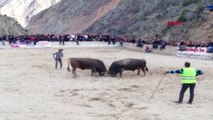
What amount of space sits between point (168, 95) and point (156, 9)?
5670 centimetres

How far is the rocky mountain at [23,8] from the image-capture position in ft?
431

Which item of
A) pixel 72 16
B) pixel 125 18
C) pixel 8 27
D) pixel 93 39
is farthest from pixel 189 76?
pixel 72 16

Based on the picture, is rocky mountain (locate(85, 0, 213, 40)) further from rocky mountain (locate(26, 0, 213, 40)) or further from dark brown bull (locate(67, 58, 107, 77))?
dark brown bull (locate(67, 58, 107, 77))

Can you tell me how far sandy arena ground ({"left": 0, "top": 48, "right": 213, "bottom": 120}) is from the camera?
1706cm

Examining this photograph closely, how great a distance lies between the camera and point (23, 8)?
13400 centimetres

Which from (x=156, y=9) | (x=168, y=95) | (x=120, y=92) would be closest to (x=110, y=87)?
(x=120, y=92)

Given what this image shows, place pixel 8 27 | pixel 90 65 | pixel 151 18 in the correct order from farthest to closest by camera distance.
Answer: pixel 151 18
pixel 8 27
pixel 90 65

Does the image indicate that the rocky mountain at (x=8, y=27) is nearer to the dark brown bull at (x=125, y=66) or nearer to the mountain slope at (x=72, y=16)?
the mountain slope at (x=72, y=16)

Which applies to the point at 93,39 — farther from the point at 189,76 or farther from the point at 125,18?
the point at 189,76

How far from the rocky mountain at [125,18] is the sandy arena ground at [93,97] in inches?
1256

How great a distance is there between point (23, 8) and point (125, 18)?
57.0 m

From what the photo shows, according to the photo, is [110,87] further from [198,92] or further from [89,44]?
[89,44]

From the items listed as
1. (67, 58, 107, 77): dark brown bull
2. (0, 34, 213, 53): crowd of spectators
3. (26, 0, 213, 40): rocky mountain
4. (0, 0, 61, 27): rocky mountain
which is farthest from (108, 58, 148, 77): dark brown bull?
(0, 0, 61, 27): rocky mountain

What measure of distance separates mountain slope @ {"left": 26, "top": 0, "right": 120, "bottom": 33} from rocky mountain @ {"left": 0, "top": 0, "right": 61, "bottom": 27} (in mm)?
21759
